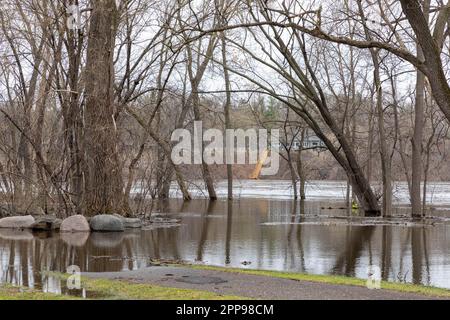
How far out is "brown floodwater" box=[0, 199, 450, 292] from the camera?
15461 mm

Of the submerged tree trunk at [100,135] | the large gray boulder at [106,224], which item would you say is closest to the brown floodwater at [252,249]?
the large gray boulder at [106,224]

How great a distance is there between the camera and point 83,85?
25438mm

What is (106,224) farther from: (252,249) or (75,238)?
(252,249)

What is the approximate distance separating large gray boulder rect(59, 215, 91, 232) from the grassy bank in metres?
11.0

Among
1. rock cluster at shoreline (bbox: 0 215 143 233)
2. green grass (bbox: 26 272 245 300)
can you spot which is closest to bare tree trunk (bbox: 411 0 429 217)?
rock cluster at shoreline (bbox: 0 215 143 233)

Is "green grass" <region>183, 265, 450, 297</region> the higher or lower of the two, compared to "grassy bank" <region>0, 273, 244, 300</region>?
lower

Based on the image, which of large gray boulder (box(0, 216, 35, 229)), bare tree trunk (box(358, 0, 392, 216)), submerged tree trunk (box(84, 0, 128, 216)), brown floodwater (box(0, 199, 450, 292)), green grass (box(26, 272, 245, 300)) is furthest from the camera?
bare tree trunk (box(358, 0, 392, 216))

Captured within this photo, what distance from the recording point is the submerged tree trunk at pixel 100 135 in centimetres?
2517

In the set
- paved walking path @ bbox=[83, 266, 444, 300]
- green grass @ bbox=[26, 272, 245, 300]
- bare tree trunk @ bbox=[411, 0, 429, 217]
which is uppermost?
bare tree trunk @ bbox=[411, 0, 429, 217]

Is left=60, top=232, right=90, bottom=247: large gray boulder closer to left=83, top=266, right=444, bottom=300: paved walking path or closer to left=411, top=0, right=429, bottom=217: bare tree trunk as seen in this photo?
left=83, top=266, right=444, bottom=300: paved walking path

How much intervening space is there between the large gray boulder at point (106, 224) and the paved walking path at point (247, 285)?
29.5 feet

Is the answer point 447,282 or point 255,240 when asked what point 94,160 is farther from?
point 447,282

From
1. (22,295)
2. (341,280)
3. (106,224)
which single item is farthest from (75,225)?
(22,295)
